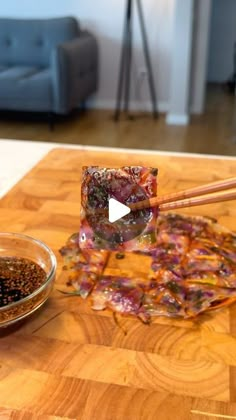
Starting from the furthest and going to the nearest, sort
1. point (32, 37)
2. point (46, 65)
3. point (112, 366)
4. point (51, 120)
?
point (46, 65), point (32, 37), point (51, 120), point (112, 366)

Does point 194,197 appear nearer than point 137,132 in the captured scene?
Yes

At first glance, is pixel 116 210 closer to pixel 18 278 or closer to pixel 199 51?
pixel 18 278

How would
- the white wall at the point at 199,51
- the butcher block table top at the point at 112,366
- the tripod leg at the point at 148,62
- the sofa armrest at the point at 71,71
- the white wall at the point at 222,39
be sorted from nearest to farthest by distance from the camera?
the butcher block table top at the point at 112,366
the sofa armrest at the point at 71,71
the white wall at the point at 199,51
the tripod leg at the point at 148,62
the white wall at the point at 222,39

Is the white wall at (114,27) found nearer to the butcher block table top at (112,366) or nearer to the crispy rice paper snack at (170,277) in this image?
the crispy rice paper snack at (170,277)

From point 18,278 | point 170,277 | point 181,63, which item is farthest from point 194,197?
point 181,63

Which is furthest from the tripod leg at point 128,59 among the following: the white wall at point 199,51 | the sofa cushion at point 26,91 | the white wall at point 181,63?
the sofa cushion at point 26,91

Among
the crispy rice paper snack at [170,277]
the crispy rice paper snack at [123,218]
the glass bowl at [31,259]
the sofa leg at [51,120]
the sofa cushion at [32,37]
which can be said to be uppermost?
the crispy rice paper snack at [123,218]

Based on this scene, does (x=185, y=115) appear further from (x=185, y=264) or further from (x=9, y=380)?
(x=9, y=380)

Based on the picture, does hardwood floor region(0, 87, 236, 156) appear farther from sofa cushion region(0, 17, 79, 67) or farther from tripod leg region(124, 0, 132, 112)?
sofa cushion region(0, 17, 79, 67)
